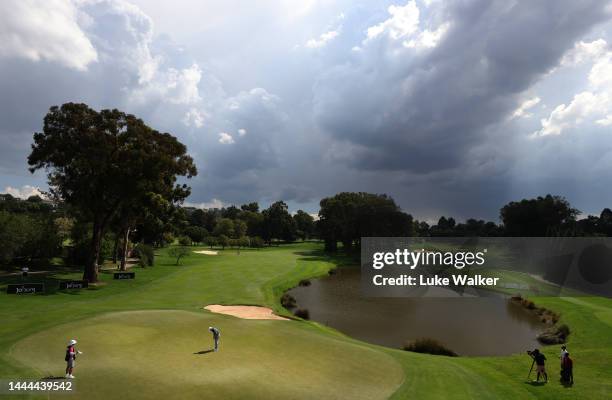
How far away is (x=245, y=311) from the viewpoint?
3816 centimetres

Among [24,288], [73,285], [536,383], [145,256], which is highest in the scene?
[145,256]

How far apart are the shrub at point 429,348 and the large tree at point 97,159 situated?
3769 centimetres

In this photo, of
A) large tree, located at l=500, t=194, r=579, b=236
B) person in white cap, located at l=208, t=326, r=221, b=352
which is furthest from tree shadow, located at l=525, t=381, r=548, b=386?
large tree, located at l=500, t=194, r=579, b=236

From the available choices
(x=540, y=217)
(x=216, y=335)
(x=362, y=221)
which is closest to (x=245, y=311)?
(x=216, y=335)

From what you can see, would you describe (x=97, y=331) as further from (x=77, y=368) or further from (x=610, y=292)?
(x=610, y=292)

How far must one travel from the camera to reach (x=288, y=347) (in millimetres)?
23453

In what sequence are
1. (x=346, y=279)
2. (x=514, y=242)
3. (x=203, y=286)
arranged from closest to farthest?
(x=203, y=286)
(x=346, y=279)
(x=514, y=242)

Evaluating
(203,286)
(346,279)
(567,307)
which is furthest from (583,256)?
(203,286)

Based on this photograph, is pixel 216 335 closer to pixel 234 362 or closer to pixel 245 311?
pixel 234 362

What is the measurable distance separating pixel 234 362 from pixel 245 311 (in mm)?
18346

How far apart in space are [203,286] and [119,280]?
40.5ft

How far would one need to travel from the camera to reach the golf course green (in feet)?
56.7

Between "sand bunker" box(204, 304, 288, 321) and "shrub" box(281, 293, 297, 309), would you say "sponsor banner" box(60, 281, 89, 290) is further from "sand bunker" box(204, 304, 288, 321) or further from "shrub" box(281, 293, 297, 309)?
"shrub" box(281, 293, 297, 309)

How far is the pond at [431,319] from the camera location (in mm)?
36562
